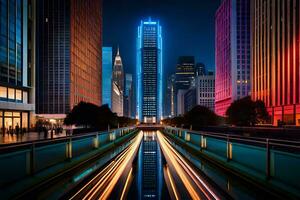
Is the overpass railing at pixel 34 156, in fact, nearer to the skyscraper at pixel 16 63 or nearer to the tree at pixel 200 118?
the skyscraper at pixel 16 63

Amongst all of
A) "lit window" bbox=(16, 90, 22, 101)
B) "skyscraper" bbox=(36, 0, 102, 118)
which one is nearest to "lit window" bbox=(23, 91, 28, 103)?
"lit window" bbox=(16, 90, 22, 101)

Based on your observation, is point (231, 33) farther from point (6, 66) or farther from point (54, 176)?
point (54, 176)

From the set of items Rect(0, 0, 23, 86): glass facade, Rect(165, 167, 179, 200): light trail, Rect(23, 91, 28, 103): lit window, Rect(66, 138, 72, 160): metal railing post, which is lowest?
Rect(165, 167, 179, 200): light trail

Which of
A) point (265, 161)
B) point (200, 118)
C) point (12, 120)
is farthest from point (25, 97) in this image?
point (265, 161)

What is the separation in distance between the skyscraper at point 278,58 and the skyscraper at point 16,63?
63.5 meters

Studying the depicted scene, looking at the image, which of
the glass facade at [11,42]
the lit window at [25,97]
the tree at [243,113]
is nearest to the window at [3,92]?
the glass facade at [11,42]

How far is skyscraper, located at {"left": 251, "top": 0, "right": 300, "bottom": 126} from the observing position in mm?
79500

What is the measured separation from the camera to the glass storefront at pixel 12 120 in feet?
175

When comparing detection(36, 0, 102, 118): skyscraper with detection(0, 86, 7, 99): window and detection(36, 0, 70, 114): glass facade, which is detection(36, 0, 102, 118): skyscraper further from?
detection(0, 86, 7, 99): window

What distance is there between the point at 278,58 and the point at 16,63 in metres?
71.7

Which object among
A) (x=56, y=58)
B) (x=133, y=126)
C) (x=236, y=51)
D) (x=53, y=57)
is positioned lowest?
(x=133, y=126)

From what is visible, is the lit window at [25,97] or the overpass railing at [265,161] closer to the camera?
the overpass railing at [265,161]

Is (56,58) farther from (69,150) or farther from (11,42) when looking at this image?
(69,150)

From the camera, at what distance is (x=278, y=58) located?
90.6 meters
